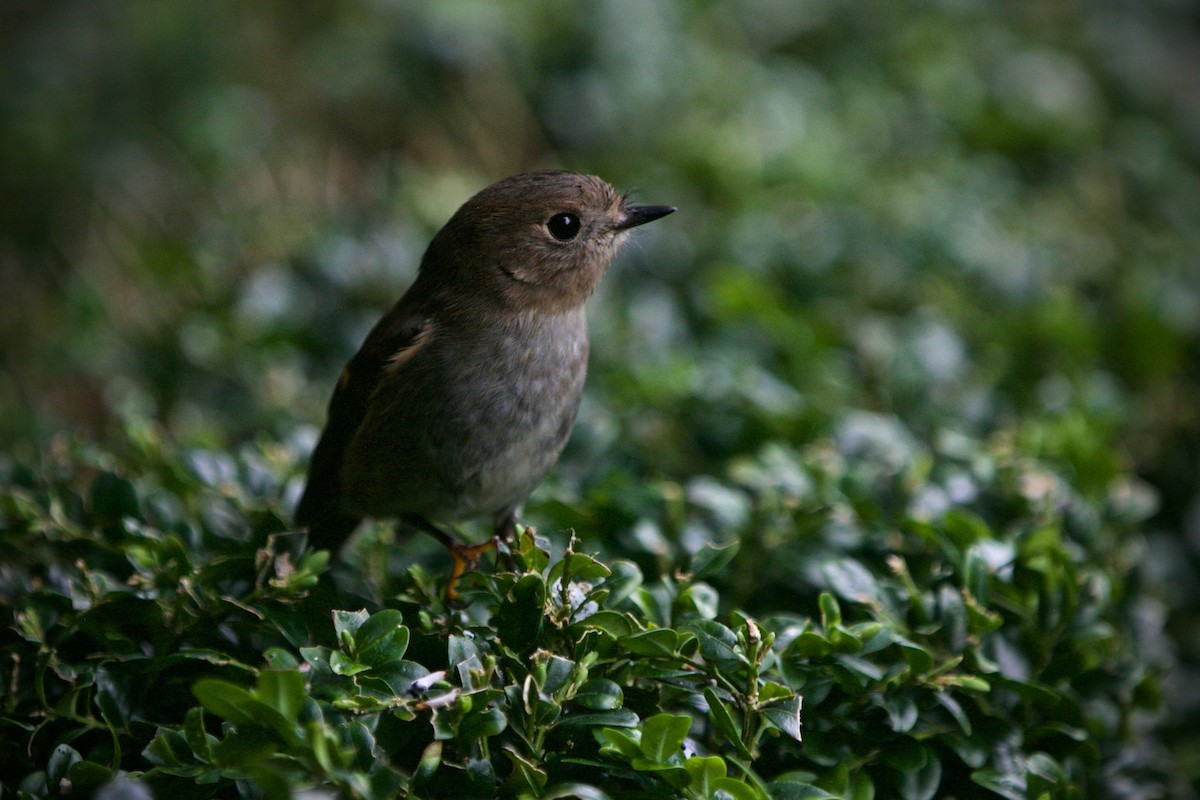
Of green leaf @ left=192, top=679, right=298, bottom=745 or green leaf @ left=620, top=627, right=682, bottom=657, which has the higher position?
green leaf @ left=192, top=679, right=298, bottom=745

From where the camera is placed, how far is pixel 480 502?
8.45ft

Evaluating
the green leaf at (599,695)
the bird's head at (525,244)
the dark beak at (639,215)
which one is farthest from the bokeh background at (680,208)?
the green leaf at (599,695)

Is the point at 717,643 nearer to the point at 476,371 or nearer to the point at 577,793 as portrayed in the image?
the point at 577,793

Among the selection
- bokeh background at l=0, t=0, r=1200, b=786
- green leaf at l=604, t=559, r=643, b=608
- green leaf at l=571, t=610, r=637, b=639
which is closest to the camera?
green leaf at l=571, t=610, r=637, b=639

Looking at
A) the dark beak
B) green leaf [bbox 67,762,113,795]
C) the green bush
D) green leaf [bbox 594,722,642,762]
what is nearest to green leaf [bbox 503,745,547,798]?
the green bush

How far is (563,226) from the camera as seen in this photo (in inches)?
106

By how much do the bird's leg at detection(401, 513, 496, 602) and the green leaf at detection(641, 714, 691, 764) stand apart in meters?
0.56

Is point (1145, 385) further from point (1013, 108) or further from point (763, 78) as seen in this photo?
point (763, 78)

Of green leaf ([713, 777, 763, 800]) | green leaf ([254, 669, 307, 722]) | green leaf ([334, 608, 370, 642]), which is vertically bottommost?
green leaf ([713, 777, 763, 800])

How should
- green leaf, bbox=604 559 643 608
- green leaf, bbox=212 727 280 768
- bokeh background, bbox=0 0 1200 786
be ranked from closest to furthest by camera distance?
green leaf, bbox=212 727 280 768 < green leaf, bbox=604 559 643 608 < bokeh background, bbox=0 0 1200 786

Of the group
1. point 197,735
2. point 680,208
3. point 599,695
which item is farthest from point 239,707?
point 680,208

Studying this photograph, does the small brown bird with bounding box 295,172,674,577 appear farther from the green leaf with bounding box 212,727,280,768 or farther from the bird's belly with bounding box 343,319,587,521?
the green leaf with bounding box 212,727,280,768

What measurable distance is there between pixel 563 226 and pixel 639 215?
21 centimetres

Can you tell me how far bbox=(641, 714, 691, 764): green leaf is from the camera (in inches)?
66.9
